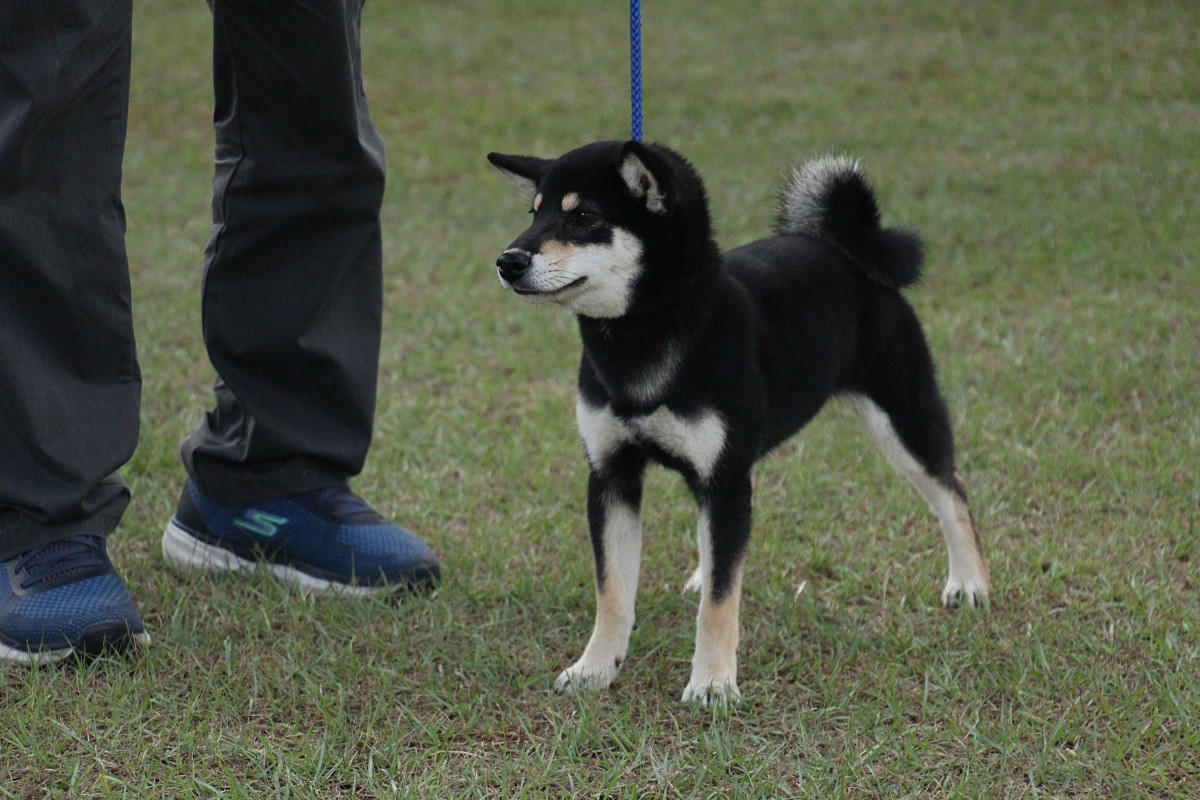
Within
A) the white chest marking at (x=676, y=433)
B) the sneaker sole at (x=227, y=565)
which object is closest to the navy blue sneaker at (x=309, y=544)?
the sneaker sole at (x=227, y=565)

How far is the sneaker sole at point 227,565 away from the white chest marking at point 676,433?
69 cm

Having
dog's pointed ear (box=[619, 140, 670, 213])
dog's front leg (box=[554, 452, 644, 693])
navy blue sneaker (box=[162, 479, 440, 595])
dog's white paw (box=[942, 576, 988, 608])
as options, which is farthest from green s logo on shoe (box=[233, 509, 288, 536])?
dog's white paw (box=[942, 576, 988, 608])

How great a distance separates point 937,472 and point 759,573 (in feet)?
1.53

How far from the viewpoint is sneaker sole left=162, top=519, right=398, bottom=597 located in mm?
2777

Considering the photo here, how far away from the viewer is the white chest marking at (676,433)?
7.60 ft

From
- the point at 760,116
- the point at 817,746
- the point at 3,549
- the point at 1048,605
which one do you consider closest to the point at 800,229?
the point at 1048,605

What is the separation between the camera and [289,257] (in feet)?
8.86

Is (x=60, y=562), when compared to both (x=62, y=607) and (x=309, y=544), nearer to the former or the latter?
(x=62, y=607)

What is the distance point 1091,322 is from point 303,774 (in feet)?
11.3

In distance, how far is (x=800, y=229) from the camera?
2.85m

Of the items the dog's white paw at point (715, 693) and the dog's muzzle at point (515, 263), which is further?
the dog's white paw at point (715, 693)

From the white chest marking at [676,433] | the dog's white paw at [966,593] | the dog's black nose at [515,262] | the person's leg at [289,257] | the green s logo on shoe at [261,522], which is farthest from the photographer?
the green s logo on shoe at [261,522]

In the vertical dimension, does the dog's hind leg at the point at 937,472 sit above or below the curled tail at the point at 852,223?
below

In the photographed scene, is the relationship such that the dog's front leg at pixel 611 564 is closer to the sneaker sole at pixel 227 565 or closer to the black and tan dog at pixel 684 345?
the black and tan dog at pixel 684 345
